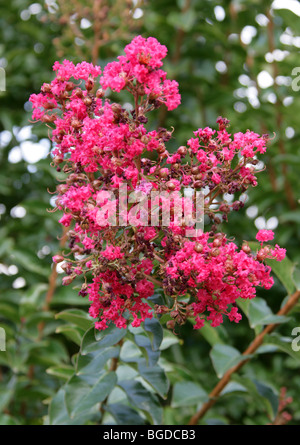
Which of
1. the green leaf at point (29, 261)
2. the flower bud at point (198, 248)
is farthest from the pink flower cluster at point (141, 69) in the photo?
the green leaf at point (29, 261)

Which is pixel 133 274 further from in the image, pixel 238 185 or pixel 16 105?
pixel 16 105

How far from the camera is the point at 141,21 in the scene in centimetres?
256

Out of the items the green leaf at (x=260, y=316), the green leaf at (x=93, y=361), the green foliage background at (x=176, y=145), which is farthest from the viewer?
the green foliage background at (x=176, y=145)

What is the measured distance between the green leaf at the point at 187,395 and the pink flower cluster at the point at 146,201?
66 cm

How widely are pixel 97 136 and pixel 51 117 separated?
18 cm

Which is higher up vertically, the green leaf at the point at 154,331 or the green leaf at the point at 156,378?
the green leaf at the point at 154,331

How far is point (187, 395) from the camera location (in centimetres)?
161

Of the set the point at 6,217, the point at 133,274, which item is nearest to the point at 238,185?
the point at 133,274

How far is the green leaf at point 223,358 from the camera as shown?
59.6 inches

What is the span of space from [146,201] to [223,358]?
0.83 meters

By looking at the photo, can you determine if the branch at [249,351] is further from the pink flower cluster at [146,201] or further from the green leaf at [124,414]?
the pink flower cluster at [146,201]

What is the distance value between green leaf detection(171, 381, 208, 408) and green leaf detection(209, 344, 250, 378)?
0.14 metres

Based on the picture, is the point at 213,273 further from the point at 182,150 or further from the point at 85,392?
the point at 85,392

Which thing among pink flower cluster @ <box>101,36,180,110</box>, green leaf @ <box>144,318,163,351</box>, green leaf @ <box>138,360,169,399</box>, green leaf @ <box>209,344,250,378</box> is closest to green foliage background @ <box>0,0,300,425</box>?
green leaf @ <box>209,344,250,378</box>
